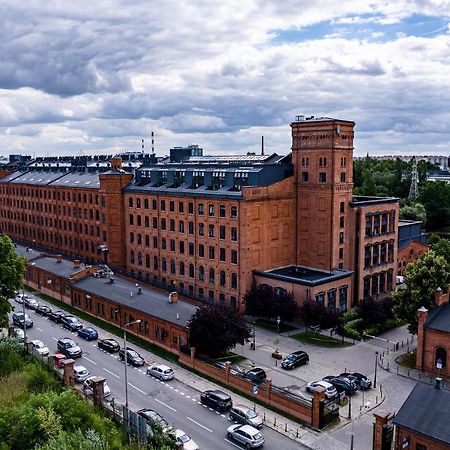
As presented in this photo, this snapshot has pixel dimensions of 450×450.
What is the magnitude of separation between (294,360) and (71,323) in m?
26.9

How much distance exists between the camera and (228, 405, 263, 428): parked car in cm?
3847

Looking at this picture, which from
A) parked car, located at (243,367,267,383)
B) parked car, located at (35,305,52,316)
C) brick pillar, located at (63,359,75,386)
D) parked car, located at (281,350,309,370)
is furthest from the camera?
parked car, located at (35,305,52,316)

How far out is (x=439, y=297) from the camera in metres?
49.6

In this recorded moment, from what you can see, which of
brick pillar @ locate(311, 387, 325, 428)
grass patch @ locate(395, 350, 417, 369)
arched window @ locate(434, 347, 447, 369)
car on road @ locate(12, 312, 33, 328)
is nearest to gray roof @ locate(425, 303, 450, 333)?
arched window @ locate(434, 347, 447, 369)

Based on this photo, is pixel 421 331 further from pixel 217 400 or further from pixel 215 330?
pixel 217 400

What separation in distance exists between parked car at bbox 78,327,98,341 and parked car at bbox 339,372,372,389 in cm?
2689

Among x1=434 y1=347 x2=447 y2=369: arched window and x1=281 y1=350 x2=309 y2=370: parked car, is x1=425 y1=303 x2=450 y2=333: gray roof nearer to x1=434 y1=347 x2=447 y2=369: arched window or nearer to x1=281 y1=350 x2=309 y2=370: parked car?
x1=434 y1=347 x2=447 y2=369: arched window

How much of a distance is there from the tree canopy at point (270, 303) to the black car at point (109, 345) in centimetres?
1650

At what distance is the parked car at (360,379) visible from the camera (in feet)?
147

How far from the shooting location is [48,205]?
104 meters

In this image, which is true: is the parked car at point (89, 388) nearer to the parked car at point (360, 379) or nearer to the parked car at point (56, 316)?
the parked car at point (360, 379)

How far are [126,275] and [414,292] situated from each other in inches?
1719

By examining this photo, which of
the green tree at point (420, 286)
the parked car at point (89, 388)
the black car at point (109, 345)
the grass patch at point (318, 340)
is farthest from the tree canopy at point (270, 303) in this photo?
the parked car at point (89, 388)

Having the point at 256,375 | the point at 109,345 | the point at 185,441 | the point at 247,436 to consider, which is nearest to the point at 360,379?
the point at 256,375
